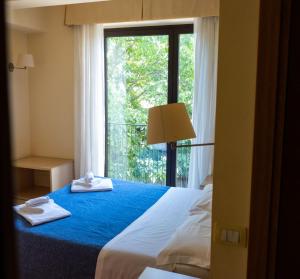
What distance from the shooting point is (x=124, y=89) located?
434 centimetres

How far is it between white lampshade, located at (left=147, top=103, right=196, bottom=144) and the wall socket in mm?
477

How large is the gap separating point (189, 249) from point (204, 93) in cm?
222

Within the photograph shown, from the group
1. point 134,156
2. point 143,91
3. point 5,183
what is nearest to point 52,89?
point 143,91

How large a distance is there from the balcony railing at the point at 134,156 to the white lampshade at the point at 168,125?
2575 mm

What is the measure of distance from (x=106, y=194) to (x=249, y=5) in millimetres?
2441

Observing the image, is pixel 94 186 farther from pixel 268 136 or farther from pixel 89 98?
pixel 268 136

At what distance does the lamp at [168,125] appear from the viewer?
1663mm

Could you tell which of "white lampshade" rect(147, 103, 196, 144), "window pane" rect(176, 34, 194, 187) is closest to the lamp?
"white lampshade" rect(147, 103, 196, 144)

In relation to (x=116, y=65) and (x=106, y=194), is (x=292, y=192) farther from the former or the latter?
(x=116, y=65)

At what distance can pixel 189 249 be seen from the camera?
1.95 metres

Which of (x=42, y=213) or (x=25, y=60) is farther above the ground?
(x=25, y=60)

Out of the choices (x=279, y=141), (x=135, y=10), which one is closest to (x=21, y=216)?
(x=279, y=141)

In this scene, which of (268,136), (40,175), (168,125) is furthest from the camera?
(40,175)

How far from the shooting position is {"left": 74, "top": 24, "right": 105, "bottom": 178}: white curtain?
13.9 feet
